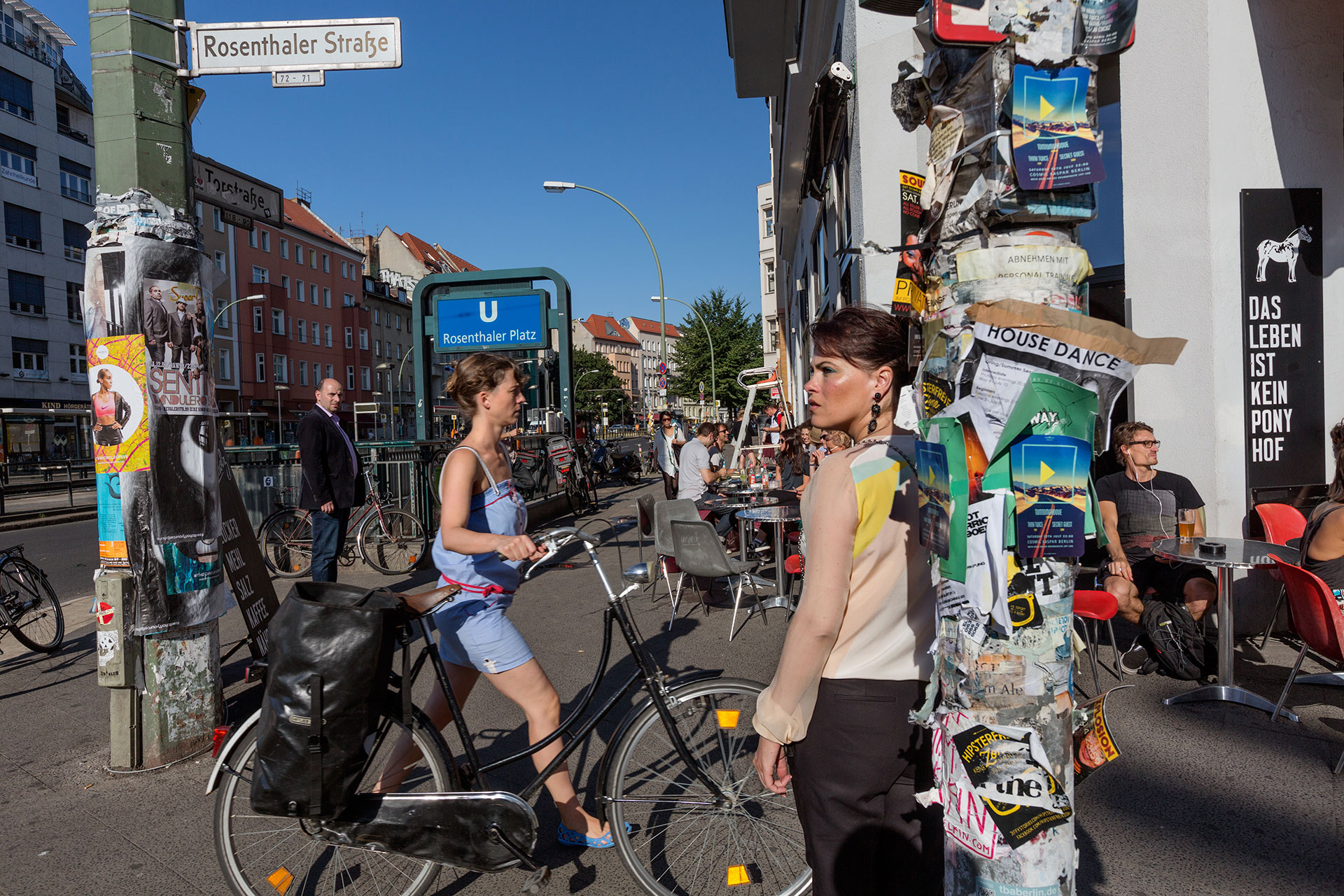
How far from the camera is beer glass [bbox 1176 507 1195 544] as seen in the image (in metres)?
5.29

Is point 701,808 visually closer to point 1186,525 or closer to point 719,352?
point 1186,525

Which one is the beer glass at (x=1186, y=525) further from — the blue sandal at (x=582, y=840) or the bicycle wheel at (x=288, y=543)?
the bicycle wheel at (x=288, y=543)

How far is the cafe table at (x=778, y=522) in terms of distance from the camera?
6.48m

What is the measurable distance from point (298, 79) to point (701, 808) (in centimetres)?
412

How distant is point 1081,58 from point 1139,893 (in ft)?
8.75

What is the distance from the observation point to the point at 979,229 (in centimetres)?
168

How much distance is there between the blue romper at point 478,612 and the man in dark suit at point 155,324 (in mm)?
2097

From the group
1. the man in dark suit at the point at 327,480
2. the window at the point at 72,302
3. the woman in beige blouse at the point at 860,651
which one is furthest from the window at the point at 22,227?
the woman in beige blouse at the point at 860,651

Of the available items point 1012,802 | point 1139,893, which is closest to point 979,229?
point 1012,802

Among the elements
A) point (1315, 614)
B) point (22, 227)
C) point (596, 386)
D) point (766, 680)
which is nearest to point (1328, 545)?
point (1315, 614)

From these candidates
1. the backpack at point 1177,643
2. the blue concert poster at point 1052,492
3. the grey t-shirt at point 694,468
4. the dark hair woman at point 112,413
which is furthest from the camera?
the grey t-shirt at point 694,468

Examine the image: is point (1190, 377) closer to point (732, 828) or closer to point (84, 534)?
point (732, 828)

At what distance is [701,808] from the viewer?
280 cm

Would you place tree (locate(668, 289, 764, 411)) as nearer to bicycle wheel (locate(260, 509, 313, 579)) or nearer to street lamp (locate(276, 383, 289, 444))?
street lamp (locate(276, 383, 289, 444))
